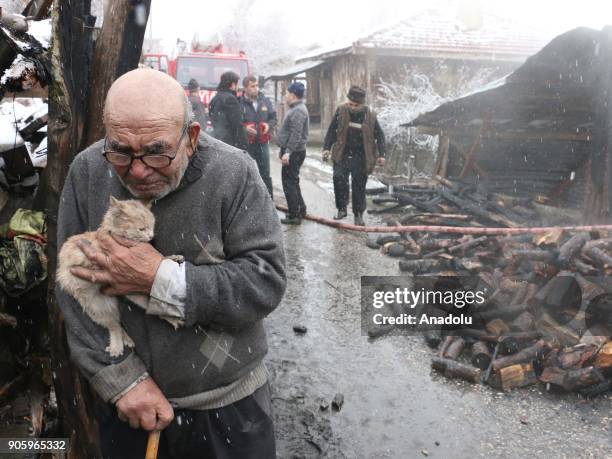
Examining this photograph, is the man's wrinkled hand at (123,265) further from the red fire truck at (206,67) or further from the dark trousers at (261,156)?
→ the red fire truck at (206,67)

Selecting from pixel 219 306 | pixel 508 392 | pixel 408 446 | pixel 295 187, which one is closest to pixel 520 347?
pixel 508 392

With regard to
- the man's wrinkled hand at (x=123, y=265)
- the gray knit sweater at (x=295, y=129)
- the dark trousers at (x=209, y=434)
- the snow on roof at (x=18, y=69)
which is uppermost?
the snow on roof at (x=18, y=69)

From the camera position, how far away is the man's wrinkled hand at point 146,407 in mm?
1754

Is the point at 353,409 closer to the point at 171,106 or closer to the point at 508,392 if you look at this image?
the point at 508,392

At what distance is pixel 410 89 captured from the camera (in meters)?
19.9

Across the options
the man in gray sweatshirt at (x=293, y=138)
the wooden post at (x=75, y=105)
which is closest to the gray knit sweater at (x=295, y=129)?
the man in gray sweatshirt at (x=293, y=138)

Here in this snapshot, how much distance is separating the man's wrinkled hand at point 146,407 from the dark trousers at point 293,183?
7.35 metres

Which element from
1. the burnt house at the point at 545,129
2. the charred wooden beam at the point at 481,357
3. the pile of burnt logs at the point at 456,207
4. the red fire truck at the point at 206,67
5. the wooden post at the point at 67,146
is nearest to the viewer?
the wooden post at the point at 67,146

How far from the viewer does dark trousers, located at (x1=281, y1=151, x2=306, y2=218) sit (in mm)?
8992

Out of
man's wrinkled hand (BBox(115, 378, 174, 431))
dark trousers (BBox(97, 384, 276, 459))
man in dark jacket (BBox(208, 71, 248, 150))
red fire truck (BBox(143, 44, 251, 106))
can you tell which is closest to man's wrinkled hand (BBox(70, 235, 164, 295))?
man's wrinkled hand (BBox(115, 378, 174, 431))

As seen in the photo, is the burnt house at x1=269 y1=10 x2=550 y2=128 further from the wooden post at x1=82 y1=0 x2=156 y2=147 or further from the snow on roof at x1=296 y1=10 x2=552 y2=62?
the wooden post at x1=82 y1=0 x2=156 y2=147

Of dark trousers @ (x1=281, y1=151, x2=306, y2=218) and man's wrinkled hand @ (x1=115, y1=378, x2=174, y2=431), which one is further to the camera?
dark trousers @ (x1=281, y1=151, x2=306, y2=218)

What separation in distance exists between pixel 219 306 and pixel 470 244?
6.01 meters

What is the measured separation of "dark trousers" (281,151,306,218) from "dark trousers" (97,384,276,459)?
23.5ft
